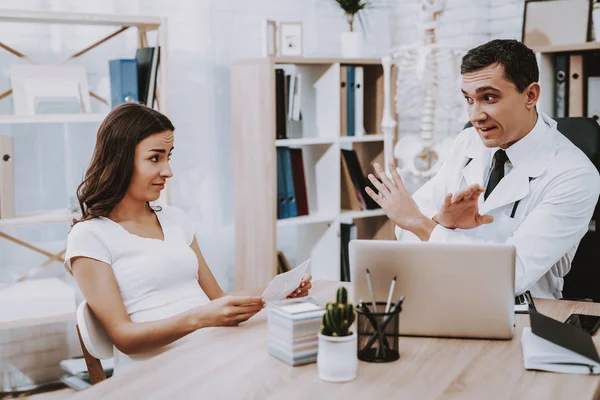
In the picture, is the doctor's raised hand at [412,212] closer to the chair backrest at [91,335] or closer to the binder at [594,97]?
the chair backrest at [91,335]

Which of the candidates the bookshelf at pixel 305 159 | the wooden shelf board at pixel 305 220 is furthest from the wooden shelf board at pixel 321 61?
the wooden shelf board at pixel 305 220

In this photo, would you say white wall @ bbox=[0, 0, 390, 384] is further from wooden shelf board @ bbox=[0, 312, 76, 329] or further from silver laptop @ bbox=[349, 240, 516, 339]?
silver laptop @ bbox=[349, 240, 516, 339]

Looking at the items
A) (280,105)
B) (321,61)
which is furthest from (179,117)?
(321,61)

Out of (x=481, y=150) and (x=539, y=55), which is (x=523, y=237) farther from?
(x=539, y=55)

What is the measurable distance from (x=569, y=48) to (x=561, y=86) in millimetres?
187

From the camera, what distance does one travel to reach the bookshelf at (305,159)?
3.31m

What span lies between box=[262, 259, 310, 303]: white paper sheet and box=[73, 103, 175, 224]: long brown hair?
1.76ft

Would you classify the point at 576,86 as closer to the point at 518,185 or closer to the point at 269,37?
the point at 518,185

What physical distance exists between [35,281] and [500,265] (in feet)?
7.25

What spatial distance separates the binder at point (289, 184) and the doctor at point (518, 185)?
1.35 metres

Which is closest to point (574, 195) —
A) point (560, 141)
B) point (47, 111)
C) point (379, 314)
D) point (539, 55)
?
point (560, 141)

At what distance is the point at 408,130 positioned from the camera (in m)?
4.20

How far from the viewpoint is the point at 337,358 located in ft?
4.40

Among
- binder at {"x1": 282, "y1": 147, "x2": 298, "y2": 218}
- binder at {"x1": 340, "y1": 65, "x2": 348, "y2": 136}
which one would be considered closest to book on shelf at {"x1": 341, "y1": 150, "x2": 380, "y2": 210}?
binder at {"x1": 340, "y1": 65, "x2": 348, "y2": 136}
